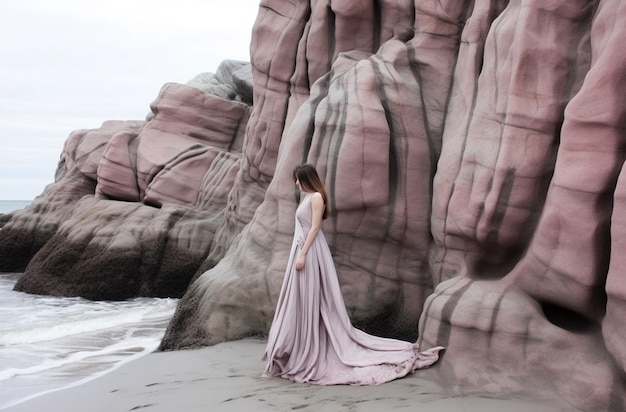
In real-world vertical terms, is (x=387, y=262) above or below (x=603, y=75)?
below

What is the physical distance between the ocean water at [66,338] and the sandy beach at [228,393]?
61 cm

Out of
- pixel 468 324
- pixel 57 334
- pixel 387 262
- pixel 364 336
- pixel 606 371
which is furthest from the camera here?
pixel 57 334

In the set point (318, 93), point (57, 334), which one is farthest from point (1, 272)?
point (318, 93)

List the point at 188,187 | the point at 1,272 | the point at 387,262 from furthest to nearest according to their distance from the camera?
the point at 1,272 < the point at 188,187 < the point at 387,262

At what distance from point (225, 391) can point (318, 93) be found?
3.71 metres

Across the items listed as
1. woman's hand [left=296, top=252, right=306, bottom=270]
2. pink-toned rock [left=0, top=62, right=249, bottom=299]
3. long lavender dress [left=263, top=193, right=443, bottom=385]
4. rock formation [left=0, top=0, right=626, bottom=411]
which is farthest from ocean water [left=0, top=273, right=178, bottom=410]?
woman's hand [left=296, top=252, right=306, bottom=270]

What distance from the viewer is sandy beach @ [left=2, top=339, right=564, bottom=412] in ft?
14.9

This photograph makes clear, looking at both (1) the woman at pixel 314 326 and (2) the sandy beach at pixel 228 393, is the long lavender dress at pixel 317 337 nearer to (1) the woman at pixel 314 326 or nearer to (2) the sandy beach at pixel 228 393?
(1) the woman at pixel 314 326

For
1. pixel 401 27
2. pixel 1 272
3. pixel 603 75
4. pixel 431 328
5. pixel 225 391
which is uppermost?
pixel 401 27

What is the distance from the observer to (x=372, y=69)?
7.15 meters

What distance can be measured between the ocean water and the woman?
7.18 feet

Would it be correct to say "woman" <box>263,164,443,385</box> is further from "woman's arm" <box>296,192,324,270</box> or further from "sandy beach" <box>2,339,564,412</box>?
"sandy beach" <box>2,339,564,412</box>

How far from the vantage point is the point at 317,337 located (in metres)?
5.57

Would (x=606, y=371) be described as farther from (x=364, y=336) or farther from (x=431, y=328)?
(x=364, y=336)
